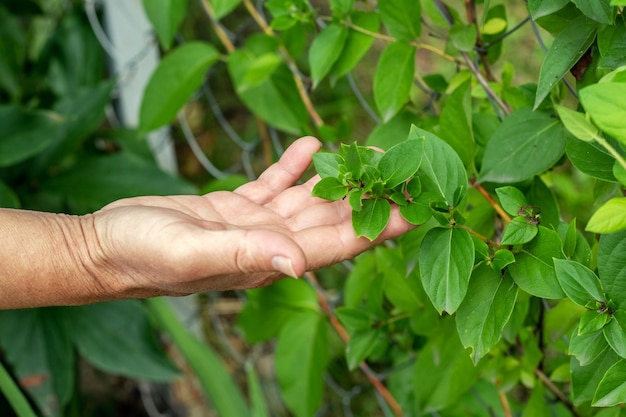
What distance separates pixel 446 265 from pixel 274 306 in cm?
59

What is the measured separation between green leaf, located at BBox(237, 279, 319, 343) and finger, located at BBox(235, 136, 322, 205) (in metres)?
0.41

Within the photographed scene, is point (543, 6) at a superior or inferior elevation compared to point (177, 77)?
superior

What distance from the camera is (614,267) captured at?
58 centimetres

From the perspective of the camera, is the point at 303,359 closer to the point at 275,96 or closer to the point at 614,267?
the point at 275,96

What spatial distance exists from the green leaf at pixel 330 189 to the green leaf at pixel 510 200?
123mm

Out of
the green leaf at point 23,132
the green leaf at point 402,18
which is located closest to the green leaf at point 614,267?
the green leaf at point 402,18

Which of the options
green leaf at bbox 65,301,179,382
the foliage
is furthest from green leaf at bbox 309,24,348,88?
green leaf at bbox 65,301,179,382

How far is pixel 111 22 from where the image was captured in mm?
1682

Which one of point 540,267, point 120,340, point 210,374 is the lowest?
point 120,340

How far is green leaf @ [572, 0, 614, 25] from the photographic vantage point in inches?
22.5

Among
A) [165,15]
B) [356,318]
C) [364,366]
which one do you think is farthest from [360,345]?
[165,15]

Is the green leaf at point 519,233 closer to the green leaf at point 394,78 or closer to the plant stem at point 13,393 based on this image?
the green leaf at point 394,78

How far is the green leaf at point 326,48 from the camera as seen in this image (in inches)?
33.6

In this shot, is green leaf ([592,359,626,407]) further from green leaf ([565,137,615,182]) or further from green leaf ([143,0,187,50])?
green leaf ([143,0,187,50])
